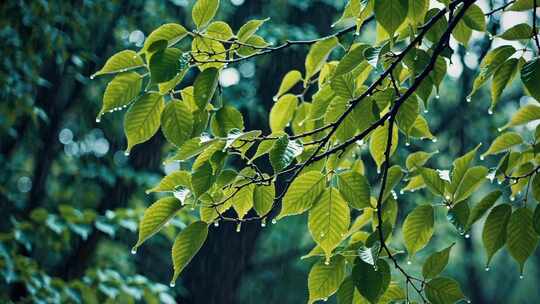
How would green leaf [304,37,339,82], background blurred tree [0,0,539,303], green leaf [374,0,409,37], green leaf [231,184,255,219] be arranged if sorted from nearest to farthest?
green leaf [374,0,409,37]
green leaf [231,184,255,219]
green leaf [304,37,339,82]
background blurred tree [0,0,539,303]

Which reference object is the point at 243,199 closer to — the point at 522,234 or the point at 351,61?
the point at 351,61

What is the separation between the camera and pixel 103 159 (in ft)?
10.2

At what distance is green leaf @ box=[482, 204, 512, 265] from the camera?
677 mm

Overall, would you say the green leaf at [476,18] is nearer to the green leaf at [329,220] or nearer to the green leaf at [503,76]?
the green leaf at [503,76]

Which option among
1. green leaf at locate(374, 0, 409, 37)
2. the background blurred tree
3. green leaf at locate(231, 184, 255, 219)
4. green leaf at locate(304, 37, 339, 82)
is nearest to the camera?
green leaf at locate(374, 0, 409, 37)

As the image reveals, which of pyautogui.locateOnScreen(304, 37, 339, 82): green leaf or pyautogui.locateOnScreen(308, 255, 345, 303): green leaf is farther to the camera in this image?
pyautogui.locateOnScreen(304, 37, 339, 82): green leaf

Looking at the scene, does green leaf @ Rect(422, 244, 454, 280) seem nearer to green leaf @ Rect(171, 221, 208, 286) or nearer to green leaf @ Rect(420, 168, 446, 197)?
green leaf @ Rect(420, 168, 446, 197)

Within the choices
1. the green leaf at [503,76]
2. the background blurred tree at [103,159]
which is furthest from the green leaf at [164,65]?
the background blurred tree at [103,159]

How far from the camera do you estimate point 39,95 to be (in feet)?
10.4

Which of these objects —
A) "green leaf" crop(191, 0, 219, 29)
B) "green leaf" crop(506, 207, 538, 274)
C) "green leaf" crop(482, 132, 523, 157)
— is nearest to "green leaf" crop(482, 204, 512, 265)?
"green leaf" crop(506, 207, 538, 274)

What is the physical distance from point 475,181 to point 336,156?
5.7 inches

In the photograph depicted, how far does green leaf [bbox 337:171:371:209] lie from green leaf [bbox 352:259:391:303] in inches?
2.1

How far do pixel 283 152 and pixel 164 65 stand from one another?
0.13 m

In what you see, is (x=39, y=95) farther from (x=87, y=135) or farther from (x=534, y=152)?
(x=534, y=152)
